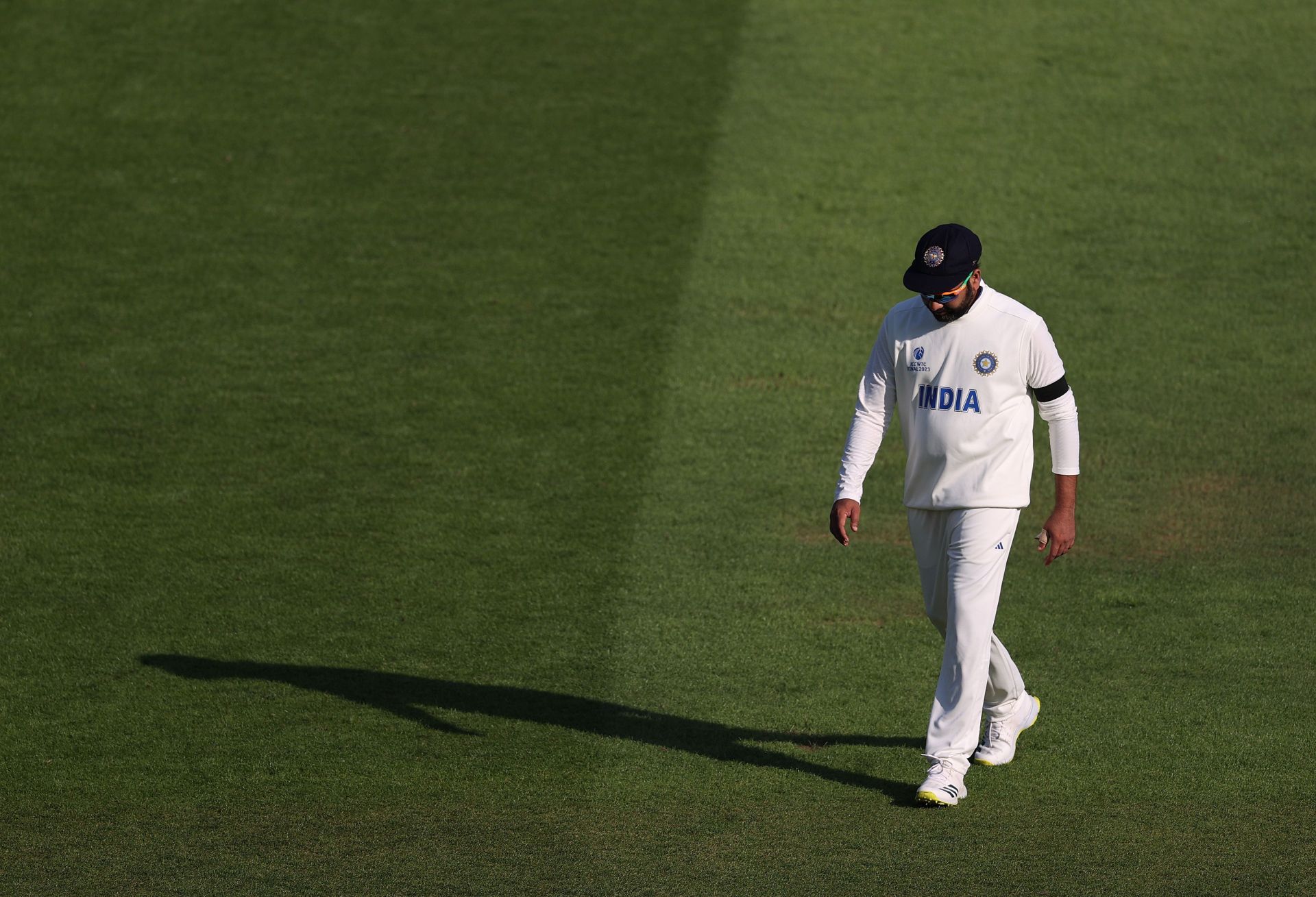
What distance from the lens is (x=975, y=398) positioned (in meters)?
5.66

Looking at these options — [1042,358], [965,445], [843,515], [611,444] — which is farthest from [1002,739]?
[611,444]

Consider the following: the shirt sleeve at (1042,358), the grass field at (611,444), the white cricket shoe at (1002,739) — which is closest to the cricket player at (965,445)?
the shirt sleeve at (1042,358)

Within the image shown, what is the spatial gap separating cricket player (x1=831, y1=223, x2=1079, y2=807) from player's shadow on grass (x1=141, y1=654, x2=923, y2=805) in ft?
2.03

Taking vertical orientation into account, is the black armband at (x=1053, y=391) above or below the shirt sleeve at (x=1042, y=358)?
below

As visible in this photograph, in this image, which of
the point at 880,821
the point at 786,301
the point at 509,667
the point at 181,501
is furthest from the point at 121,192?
the point at 880,821

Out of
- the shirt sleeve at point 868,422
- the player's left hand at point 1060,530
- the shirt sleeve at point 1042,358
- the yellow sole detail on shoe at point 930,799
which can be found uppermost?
the shirt sleeve at point 1042,358

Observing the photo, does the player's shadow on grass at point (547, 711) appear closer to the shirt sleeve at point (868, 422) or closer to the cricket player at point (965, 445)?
the cricket player at point (965, 445)

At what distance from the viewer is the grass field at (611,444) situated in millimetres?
5863

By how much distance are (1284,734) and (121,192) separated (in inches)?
388

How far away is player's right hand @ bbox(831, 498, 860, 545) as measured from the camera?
5801mm

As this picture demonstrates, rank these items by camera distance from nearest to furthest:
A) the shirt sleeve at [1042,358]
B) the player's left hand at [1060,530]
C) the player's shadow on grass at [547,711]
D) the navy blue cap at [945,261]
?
the navy blue cap at [945,261] → the shirt sleeve at [1042,358] → the player's left hand at [1060,530] → the player's shadow on grass at [547,711]

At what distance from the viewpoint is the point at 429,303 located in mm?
11164

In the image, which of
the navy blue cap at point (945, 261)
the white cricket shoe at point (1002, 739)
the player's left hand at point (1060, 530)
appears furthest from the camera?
the white cricket shoe at point (1002, 739)

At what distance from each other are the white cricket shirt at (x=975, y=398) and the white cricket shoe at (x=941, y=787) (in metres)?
1.00
